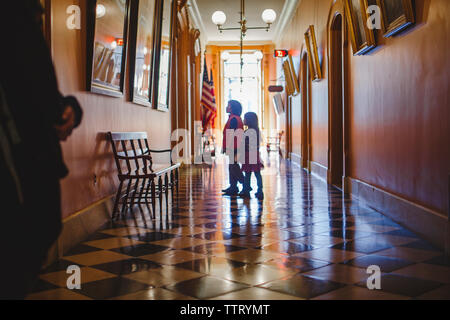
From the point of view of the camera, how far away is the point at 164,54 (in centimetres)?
947

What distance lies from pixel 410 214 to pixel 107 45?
4004mm

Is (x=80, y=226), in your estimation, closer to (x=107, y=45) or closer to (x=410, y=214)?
(x=107, y=45)

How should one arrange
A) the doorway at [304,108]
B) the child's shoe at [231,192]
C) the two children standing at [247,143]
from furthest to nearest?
the doorway at [304,108] → the child's shoe at [231,192] → the two children standing at [247,143]

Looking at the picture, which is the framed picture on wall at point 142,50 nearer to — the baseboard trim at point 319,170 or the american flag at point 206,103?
the baseboard trim at point 319,170

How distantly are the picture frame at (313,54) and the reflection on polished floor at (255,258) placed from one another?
4.51m

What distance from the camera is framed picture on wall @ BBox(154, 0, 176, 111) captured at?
8.67 m

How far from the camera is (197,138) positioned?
51.8 ft

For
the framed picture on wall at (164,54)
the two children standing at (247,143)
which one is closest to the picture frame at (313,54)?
the two children standing at (247,143)

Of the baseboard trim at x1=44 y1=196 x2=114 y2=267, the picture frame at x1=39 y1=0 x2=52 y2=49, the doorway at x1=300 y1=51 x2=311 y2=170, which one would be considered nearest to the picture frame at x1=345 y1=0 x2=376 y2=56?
the picture frame at x1=39 y1=0 x2=52 y2=49

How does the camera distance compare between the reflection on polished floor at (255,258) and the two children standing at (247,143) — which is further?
the two children standing at (247,143)

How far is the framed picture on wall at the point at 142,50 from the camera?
6793 mm

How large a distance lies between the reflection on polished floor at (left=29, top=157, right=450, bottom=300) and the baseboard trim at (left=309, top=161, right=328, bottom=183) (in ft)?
11.3
